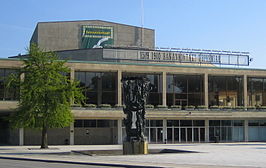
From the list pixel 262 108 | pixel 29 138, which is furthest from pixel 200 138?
pixel 29 138

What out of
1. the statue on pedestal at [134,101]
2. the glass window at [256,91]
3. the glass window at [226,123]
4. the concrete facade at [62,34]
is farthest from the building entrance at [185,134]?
the statue on pedestal at [134,101]

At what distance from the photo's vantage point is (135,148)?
3975 cm

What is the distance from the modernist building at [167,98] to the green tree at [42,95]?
942 centimetres

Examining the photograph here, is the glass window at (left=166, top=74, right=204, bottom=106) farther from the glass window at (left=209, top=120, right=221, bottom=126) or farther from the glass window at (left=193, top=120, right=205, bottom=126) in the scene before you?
the glass window at (left=209, top=120, right=221, bottom=126)

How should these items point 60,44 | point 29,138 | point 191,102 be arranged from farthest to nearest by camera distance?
point 60,44 < point 191,102 < point 29,138

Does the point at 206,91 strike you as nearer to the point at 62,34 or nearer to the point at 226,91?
the point at 226,91

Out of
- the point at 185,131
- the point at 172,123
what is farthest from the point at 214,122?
the point at 172,123

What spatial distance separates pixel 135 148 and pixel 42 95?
12.6 meters

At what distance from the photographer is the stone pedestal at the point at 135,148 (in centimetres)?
Result: 3972

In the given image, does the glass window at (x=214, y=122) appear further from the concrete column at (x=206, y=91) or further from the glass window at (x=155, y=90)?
the glass window at (x=155, y=90)

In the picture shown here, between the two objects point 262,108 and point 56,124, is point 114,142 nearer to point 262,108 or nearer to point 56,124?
point 56,124

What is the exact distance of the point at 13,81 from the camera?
48.3 meters

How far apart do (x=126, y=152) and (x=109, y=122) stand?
75.4 feet

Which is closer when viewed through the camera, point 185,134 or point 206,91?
point 185,134
